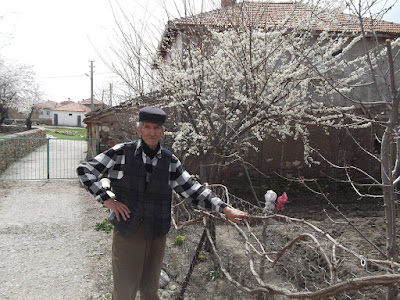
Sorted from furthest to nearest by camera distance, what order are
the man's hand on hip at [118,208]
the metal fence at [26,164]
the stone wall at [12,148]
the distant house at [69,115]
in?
the distant house at [69,115] < the stone wall at [12,148] < the metal fence at [26,164] < the man's hand on hip at [118,208]

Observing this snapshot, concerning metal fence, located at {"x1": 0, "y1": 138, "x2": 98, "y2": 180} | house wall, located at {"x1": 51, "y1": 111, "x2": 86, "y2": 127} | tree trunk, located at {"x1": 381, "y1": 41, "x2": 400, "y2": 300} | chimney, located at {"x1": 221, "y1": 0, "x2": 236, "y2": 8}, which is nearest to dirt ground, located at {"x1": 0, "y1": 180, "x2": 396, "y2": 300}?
tree trunk, located at {"x1": 381, "y1": 41, "x2": 400, "y2": 300}

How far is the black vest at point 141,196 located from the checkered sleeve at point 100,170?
0.16 feet

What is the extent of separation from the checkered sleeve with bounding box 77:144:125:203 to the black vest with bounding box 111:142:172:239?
49 mm

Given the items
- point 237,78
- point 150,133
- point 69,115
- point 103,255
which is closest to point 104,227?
point 103,255

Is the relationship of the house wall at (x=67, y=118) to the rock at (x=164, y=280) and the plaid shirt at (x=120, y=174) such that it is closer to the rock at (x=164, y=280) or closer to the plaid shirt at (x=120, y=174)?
the rock at (x=164, y=280)

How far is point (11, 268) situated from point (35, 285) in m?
0.65

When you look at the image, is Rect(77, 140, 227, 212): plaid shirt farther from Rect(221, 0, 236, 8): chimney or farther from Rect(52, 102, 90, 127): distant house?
Rect(52, 102, 90, 127): distant house

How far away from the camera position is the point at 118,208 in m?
2.23

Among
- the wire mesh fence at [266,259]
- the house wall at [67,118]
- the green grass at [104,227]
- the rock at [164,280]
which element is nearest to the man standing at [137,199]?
the wire mesh fence at [266,259]

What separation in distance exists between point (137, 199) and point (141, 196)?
33 mm

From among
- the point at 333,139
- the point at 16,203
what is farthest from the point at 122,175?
the point at 333,139

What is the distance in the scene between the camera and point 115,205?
2.23m

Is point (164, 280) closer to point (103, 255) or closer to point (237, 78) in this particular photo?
point (103, 255)

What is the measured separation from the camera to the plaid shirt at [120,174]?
2.26 meters
